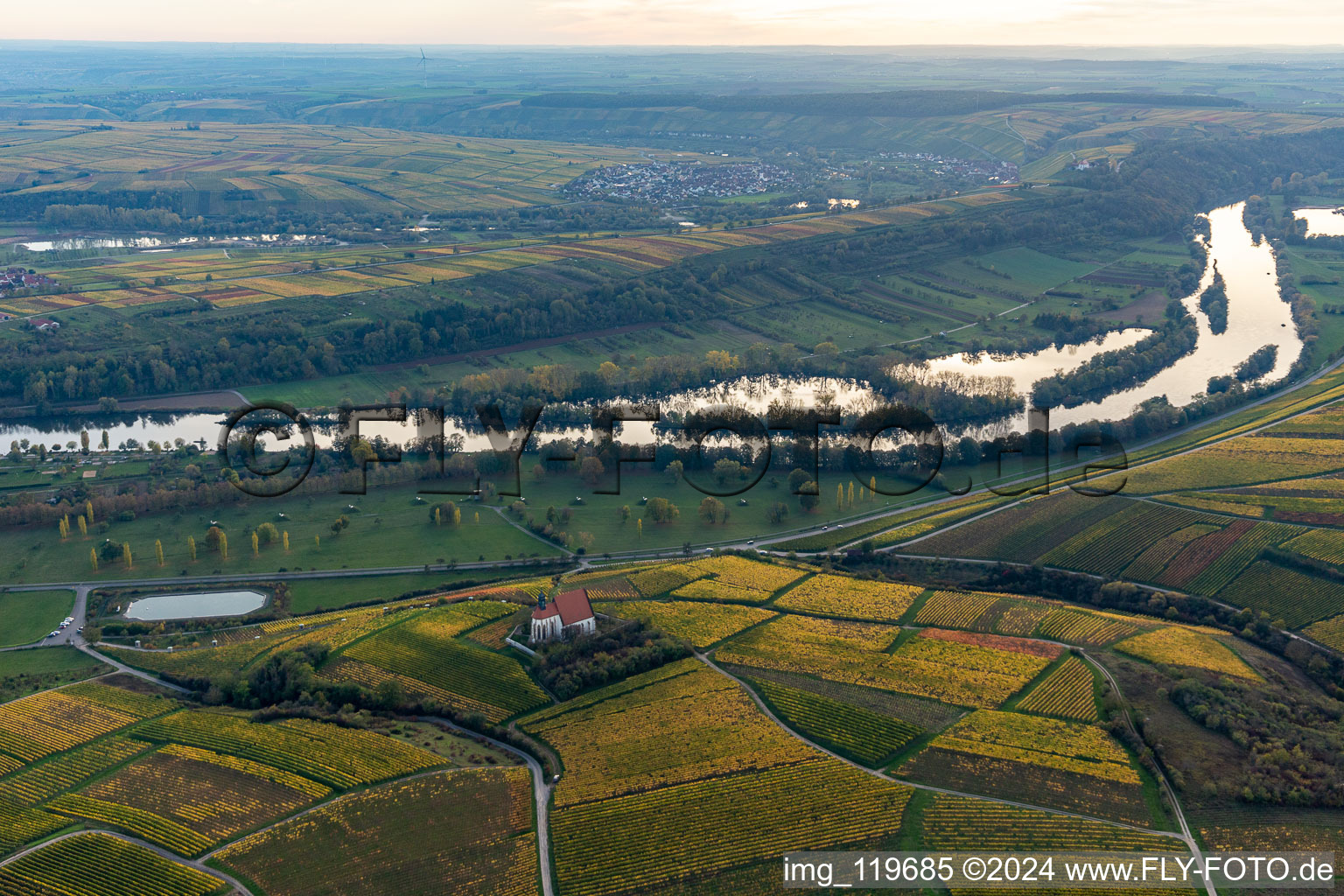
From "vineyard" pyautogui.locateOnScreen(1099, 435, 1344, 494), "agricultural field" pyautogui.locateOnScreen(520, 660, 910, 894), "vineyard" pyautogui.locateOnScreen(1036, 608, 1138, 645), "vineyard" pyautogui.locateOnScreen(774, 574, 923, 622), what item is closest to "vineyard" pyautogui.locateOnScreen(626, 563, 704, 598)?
"vineyard" pyautogui.locateOnScreen(774, 574, 923, 622)

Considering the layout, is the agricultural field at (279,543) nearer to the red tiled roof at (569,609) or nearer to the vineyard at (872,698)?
the red tiled roof at (569,609)

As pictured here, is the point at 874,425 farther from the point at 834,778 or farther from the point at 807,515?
the point at 834,778

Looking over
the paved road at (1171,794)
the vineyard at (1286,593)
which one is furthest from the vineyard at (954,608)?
the vineyard at (1286,593)

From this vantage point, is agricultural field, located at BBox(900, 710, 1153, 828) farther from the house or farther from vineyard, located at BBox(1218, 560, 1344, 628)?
vineyard, located at BBox(1218, 560, 1344, 628)

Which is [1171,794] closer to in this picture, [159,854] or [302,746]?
[302,746]

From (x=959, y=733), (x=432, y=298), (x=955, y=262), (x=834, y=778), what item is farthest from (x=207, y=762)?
(x=955, y=262)
